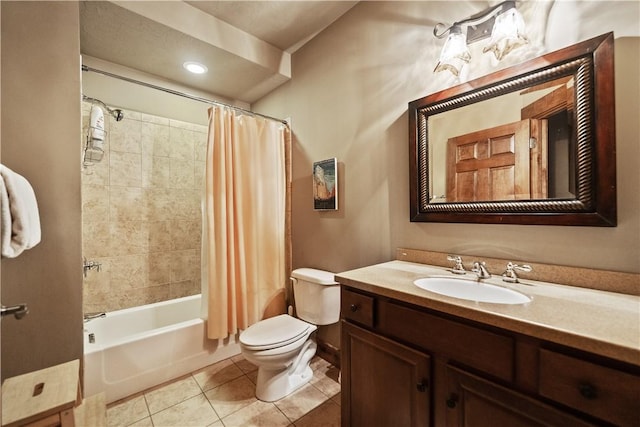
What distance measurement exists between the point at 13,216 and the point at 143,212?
1.49 meters

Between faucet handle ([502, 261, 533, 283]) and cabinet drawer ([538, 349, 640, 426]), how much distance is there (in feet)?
1.50

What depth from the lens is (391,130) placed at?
167 cm

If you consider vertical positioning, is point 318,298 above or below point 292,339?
above

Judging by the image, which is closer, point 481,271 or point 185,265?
point 481,271

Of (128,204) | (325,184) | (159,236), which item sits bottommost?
(159,236)

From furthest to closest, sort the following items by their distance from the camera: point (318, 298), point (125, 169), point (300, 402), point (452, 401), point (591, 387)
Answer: point (125, 169) → point (318, 298) → point (300, 402) → point (452, 401) → point (591, 387)

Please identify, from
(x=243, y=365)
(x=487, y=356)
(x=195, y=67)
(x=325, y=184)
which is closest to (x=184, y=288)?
(x=243, y=365)

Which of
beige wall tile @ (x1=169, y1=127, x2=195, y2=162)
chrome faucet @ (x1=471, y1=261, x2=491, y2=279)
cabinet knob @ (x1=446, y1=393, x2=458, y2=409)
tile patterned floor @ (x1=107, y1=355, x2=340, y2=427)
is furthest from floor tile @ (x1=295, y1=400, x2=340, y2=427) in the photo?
beige wall tile @ (x1=169, y1=127, x2=195, y2=162)

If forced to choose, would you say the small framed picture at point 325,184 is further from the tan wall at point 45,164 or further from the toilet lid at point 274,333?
the tan wall at point 45,164

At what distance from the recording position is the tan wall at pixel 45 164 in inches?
48.7

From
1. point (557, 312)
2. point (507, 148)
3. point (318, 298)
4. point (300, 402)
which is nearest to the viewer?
point (557, 312)

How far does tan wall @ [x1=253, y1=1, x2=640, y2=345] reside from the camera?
0.96 metres

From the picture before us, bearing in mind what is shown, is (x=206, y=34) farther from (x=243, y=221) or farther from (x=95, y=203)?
(x=95, y=203)

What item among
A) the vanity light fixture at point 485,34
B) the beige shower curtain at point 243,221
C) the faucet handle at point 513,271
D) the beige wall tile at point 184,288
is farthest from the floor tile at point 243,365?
the vanity light fixture at point 485,34
